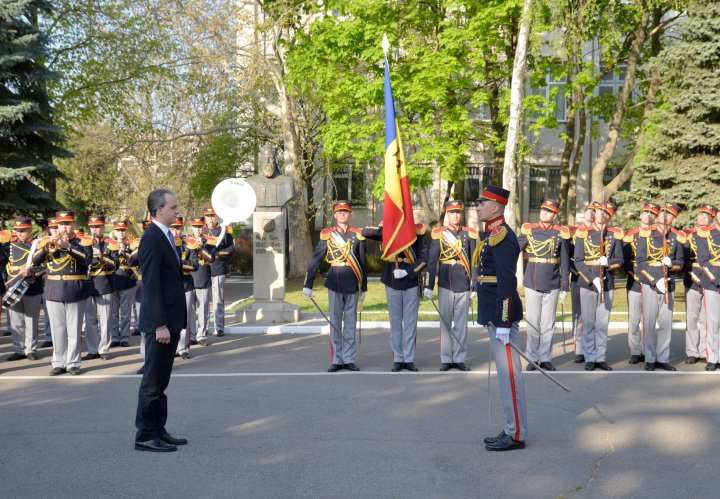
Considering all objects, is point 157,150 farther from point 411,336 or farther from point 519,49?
point 411,336

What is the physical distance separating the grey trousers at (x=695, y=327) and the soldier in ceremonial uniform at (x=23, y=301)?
8948 millimetres

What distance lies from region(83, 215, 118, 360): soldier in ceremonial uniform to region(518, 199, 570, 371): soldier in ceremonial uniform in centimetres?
598

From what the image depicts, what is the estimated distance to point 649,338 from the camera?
35.8 feet

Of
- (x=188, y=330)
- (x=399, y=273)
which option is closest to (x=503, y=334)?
(x=399, y=273)

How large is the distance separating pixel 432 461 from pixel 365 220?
31389 millimetres

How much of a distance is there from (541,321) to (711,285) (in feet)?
7.63

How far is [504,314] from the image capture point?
22.6 feet

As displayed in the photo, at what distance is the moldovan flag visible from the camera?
10625 mm

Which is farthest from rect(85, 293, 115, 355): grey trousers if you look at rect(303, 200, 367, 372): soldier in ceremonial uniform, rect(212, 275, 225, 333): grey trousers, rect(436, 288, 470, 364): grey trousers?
rect(436, 288, 470, 364): grey trousers

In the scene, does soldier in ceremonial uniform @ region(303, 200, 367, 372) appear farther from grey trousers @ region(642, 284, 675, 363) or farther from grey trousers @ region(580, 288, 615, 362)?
grey trousers @ region(642, 284, 675, 363)

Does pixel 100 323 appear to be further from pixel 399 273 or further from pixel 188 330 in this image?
pixel 399 273

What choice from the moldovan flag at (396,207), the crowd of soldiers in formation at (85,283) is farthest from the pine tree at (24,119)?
A: the moldovan flag at (396,207)

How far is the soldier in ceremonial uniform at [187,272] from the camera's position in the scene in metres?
11.9

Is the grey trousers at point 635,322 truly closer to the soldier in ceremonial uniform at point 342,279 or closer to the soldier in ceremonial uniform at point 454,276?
the soldier in ceremonial uniform at point 454,276
